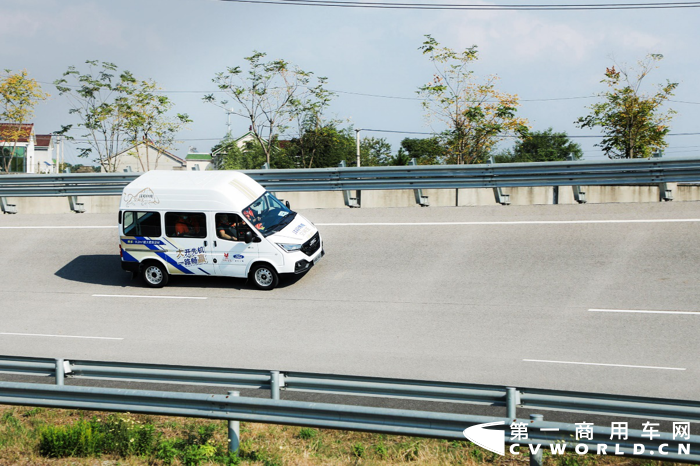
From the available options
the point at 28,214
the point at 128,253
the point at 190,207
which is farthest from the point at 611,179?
the point at 28,214

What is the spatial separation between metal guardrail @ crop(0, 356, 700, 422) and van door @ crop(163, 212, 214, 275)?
20.9 ft

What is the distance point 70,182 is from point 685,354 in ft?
57.2

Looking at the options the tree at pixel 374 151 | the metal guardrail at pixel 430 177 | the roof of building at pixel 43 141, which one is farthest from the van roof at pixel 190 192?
the roof of building at pixel 43 141

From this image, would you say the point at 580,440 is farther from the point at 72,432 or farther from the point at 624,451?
the point at 72,432

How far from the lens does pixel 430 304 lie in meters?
12.5

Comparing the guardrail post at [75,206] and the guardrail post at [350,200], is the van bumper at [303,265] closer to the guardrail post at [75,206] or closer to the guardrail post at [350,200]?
the guardrail post at [350,200]

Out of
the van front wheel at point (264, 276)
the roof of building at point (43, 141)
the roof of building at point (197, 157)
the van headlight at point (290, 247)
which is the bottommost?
the van front wheel at point (264, 276)

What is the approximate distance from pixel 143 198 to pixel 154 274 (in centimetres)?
166

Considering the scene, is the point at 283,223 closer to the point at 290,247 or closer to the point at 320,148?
the point at 290,247

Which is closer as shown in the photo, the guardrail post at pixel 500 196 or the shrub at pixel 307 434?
the shrub at pixel 307 434

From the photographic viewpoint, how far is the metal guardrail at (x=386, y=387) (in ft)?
20.0

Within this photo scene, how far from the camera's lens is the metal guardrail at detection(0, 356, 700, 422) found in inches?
240

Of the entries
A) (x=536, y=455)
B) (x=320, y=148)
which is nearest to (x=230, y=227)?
(x=536, y=455)

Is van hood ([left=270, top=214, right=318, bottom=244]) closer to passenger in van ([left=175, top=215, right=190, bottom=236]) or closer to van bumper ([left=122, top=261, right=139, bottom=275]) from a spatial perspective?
passenger in van ([left=175, top=215, right=190, bottom=236])
